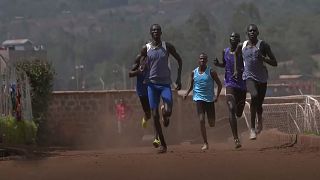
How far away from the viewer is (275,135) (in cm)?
1284

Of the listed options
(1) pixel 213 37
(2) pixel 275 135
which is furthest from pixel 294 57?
(2) pixel 275 135

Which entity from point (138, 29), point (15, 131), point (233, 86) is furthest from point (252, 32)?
point (138, 29)

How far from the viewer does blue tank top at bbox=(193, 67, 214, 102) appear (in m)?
11.9

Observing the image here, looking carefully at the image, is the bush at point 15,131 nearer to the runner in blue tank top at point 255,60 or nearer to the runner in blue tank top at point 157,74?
the runner in blue tank top at point 157,74

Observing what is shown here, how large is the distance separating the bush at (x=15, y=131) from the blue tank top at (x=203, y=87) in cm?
321

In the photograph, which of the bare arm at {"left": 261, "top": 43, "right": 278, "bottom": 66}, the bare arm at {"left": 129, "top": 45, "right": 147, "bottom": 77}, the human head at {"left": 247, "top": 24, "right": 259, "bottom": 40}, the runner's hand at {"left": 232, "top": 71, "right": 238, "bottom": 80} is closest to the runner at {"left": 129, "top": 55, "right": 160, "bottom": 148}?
the bare arm at {"left": 129, "top": 45, "right": 147, "bottom": 77}

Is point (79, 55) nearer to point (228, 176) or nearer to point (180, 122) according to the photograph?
point (180, 122)

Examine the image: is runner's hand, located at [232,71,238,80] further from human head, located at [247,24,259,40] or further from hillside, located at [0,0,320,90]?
hillside, located at [0,0,320,90]

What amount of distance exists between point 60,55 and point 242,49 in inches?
4958

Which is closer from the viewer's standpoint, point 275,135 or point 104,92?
point 275,135

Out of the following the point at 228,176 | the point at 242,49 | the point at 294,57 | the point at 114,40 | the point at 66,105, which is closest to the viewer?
the point at 228,176

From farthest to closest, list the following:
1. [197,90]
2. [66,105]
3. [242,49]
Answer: [66,105]
[197,90]
[242,49]

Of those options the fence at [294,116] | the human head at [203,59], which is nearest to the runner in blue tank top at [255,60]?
the human head at [203,59]

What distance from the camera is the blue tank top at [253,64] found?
36.0ft
